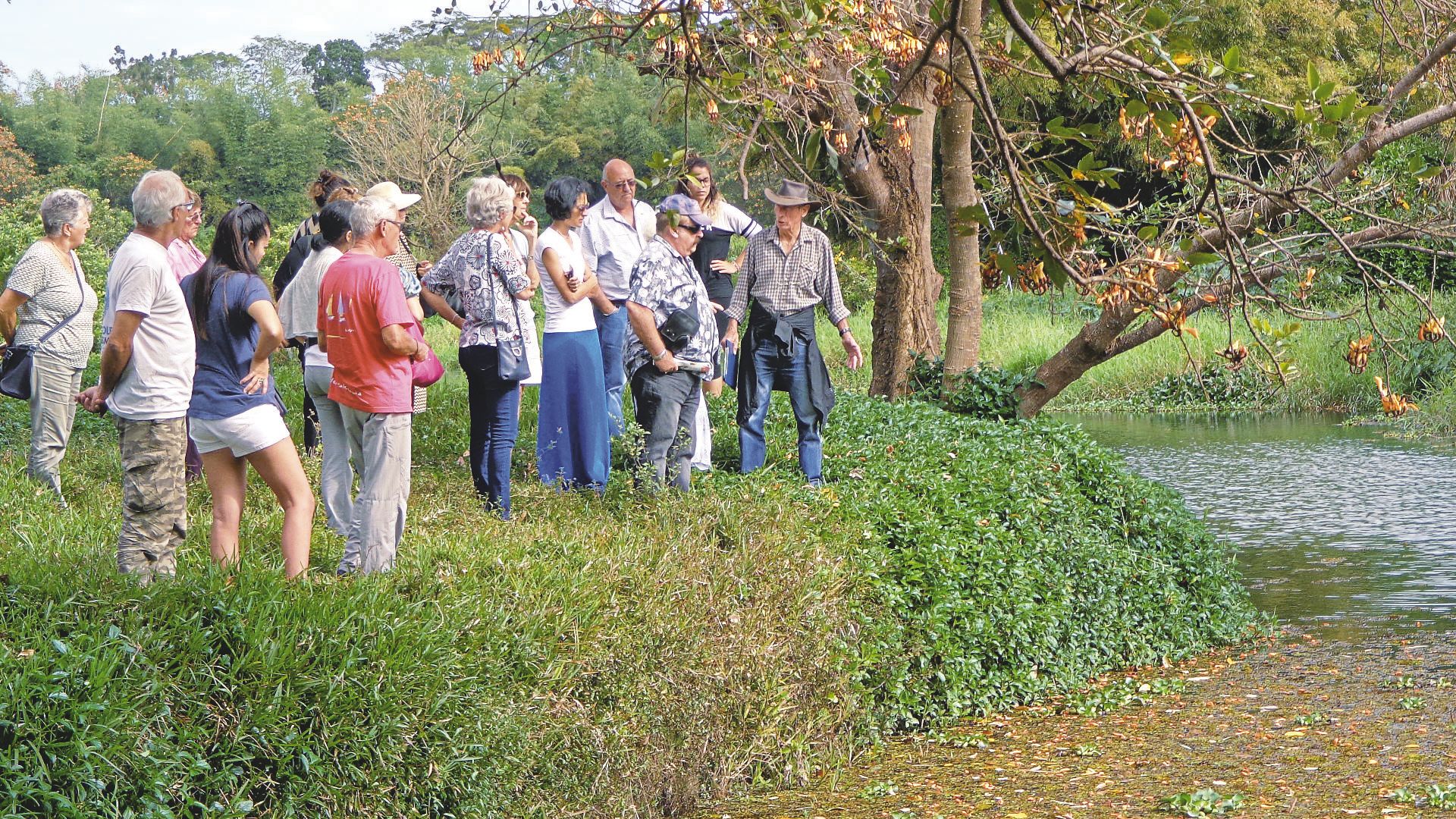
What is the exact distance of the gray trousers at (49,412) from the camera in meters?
7.62

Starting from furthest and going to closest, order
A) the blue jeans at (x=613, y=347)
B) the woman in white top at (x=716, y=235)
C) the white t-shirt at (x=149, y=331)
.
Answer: the blue jeans at (x=613, y=347) → the woman in white top at (x=716, y=235) → the white t-shirt at (x=149, y=331)

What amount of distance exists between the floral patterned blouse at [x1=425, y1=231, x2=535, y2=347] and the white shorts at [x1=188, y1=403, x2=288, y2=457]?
6.70 ft

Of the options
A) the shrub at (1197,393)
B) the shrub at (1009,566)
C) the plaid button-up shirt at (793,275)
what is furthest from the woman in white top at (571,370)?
the shrub at (1197,393)

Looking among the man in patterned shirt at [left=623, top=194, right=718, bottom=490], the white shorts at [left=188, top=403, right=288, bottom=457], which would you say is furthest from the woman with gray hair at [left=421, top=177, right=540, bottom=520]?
the white shorts at [left=188, top=403, right=288, bottom=457]

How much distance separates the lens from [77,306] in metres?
7.67

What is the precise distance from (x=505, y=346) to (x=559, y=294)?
2.47 feet

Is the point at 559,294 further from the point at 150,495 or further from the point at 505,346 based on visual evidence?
the point at 150,495

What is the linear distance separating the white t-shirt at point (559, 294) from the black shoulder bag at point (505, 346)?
0.42m

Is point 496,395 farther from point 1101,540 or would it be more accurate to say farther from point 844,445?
point 1101,540

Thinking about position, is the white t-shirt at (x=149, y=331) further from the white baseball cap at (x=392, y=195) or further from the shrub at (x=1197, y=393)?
the shrub at (x=1197, y=393)

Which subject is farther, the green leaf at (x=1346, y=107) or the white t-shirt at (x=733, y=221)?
the white t-shirt at (x=733, y=221)

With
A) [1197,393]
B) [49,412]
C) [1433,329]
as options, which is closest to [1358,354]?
[1433,329]

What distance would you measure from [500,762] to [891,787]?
200 cm

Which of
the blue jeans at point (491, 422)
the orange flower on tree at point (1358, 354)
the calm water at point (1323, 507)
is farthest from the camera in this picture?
the calm water at point (1323, 507)
